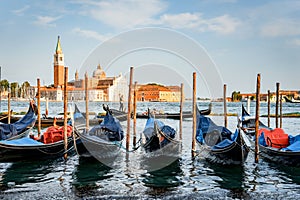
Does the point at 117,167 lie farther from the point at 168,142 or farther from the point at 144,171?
the point at 168,142

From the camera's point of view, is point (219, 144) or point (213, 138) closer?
point (219, 144)

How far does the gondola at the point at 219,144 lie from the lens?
20.5ft

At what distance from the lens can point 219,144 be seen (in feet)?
22.1

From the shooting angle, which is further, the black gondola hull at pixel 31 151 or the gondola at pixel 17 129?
the gondola at pixel 17 129

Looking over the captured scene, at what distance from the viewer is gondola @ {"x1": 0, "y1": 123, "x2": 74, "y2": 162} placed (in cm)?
625

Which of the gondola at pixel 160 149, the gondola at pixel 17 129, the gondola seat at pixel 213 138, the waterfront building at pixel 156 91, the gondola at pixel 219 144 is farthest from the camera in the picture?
the waterfront building at pixel 156 91

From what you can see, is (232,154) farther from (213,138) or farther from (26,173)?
(26,173)

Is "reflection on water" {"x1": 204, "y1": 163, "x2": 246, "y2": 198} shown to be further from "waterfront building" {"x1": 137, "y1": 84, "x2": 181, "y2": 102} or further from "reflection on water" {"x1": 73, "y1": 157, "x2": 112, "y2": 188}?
"waterfront building" {"x1": 137, "y1": 84, "x2": 181, "y2": 102}

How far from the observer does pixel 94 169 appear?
624 centimetres

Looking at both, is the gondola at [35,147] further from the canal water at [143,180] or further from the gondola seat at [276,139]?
the gondola seat at [276,139]

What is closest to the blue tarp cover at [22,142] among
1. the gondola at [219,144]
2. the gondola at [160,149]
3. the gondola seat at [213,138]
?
the gondola at [160,149]

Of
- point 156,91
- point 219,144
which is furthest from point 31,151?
point 156,91

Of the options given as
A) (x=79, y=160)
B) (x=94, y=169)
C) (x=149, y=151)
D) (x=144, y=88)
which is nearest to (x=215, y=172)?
(x=149, y=151)

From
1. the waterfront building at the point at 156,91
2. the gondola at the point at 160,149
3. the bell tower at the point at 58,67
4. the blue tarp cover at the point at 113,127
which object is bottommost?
the gondola at the point at 160,149
